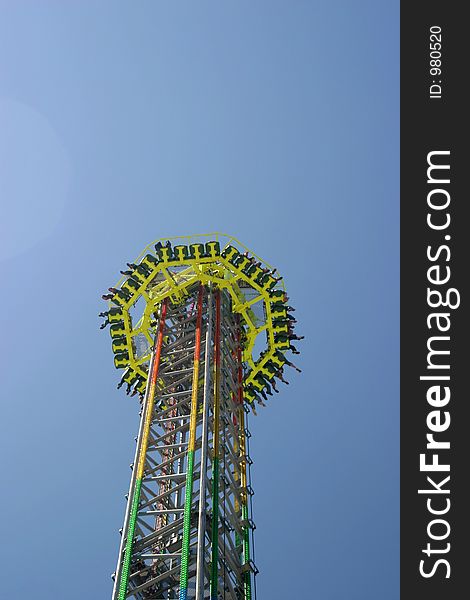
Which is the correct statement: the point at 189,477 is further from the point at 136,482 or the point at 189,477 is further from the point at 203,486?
the point at 136,482

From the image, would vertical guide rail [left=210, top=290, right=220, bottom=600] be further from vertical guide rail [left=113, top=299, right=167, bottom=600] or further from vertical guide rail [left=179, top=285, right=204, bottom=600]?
vertical guide rail [left=113, top=299, right=167, bottom=600]

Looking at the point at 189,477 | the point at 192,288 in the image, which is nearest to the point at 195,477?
the point at 189,477

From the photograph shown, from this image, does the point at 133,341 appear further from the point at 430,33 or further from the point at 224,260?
the point at 430,33

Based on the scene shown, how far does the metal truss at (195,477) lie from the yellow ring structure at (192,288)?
73 cm

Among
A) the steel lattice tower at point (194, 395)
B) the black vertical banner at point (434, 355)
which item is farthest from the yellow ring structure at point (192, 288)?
the black vertical banner at point (434, 355)

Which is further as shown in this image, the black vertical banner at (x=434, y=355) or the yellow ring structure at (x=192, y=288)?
the yellow ring structure at (x=192, y=288)

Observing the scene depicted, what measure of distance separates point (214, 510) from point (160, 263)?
1372cm

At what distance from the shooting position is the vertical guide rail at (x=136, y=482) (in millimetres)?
22047

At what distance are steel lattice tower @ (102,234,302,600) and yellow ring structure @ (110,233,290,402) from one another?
55mm

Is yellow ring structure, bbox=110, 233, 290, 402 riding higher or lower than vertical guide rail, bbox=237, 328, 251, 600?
higher

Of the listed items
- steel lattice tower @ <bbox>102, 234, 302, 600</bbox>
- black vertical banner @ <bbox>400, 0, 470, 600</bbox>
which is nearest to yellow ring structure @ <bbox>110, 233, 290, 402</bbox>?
steel lattice tower @ <bbox>102, 234, 302, 600</bbox>

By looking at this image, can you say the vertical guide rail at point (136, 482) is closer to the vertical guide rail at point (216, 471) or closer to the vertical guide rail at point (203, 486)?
the vertical guide rail at point (203, 486)

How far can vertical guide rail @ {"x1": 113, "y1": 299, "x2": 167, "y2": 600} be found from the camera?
72.3 ft

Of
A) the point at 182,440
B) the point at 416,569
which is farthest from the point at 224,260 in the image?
the point at 416,569
